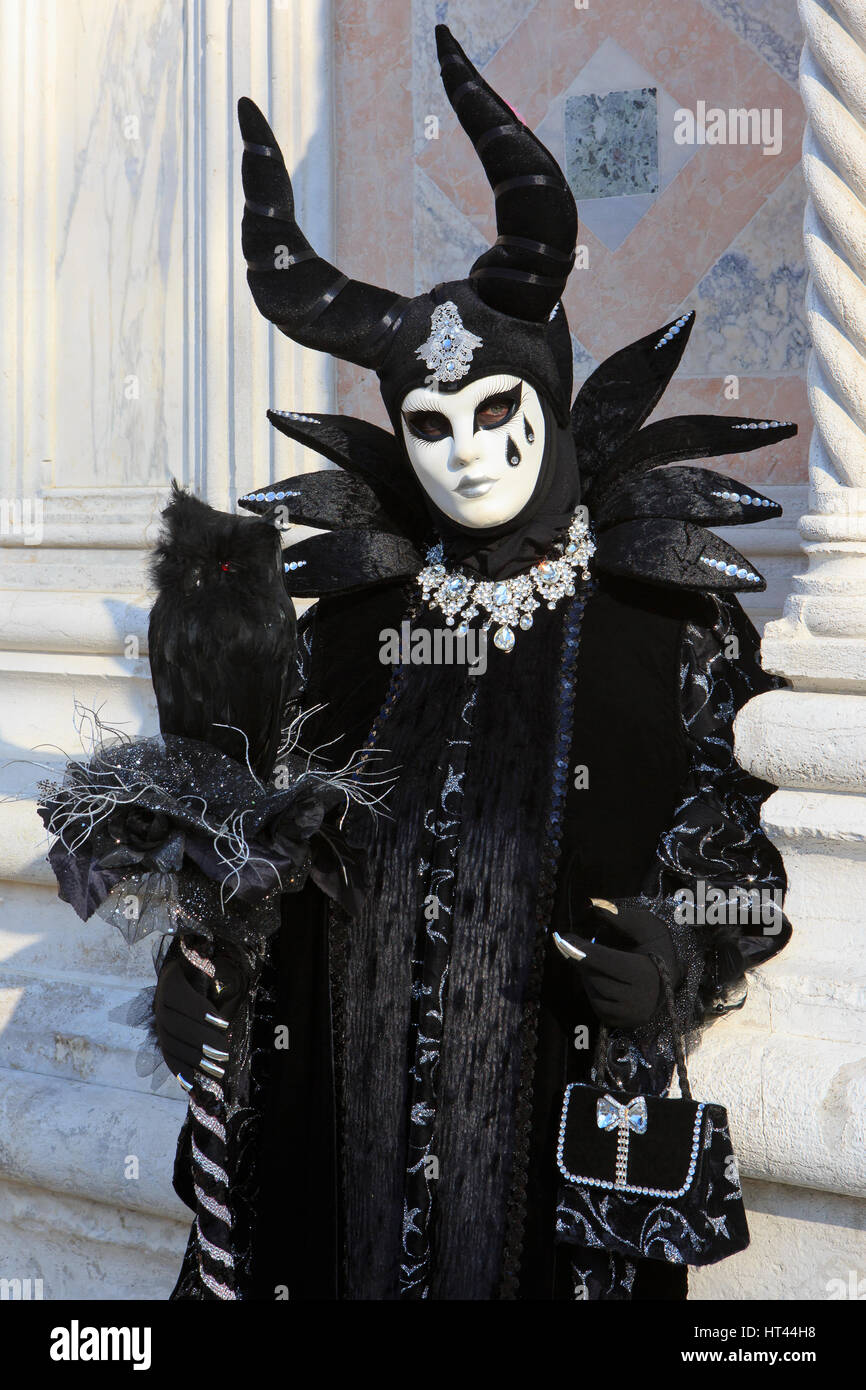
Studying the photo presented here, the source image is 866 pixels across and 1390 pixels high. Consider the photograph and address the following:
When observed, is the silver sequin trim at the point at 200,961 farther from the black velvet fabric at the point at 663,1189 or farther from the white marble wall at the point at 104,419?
the white marble wall at the point at 104,419

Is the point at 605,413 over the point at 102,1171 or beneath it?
over

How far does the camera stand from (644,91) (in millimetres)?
2805

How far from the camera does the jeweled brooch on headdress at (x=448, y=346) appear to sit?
194 cm

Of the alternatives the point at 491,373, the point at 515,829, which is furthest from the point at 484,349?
the point at 515,829

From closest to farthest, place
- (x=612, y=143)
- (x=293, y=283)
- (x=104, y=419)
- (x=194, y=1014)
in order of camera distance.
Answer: (x=194, y=1014)
(x=293, y=283)
(x=612, y=143)
(x=104, y=419)

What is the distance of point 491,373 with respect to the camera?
1.94 m

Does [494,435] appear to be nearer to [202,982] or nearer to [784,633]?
[784,633]

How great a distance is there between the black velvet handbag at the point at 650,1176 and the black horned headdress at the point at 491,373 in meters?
0.65

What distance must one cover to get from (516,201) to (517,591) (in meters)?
0.53

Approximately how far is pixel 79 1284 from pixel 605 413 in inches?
77.6

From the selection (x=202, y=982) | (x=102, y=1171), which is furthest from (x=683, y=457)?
(x=102, y=1171)

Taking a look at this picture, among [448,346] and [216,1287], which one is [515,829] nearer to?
[448,346]

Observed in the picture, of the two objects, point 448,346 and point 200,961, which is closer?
point 200,961

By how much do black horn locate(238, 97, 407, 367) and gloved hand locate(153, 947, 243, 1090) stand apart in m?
0.90
